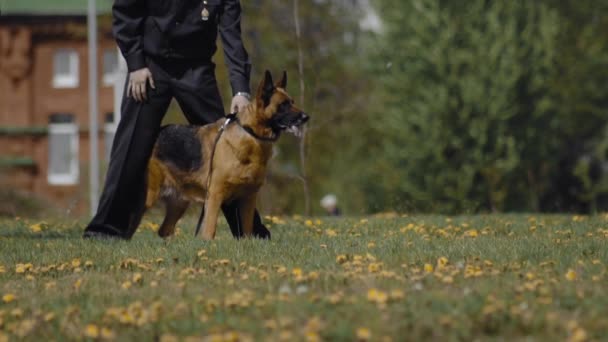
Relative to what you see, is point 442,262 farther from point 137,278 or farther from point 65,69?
point 65,69

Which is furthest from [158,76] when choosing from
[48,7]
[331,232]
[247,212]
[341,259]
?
[48,7]

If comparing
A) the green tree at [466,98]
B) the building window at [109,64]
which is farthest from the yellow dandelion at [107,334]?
the building window at [109,64]

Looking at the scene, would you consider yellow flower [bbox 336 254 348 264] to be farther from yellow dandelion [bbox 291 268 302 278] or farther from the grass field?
yellow dandelion [bbox 291 268 302 278]

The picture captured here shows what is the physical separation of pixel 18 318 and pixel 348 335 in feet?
6.28

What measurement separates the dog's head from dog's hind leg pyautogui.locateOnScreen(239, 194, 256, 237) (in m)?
0.68

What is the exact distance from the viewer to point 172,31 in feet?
32.9

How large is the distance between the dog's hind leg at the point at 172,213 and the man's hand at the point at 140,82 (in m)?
0.88

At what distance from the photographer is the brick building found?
51.3m

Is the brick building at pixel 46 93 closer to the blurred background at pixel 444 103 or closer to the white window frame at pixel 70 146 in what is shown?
the white window frame at pixel 70 146

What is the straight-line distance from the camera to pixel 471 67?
3681 centimetres

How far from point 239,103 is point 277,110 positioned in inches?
19.4

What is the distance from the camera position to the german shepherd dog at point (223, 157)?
965 cm

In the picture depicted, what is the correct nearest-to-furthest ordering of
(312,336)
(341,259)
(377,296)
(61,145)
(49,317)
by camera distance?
(312,336)
(377,296)
(49,317)
(341,259)
(61,145)

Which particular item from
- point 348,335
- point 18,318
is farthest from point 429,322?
point 18,318
